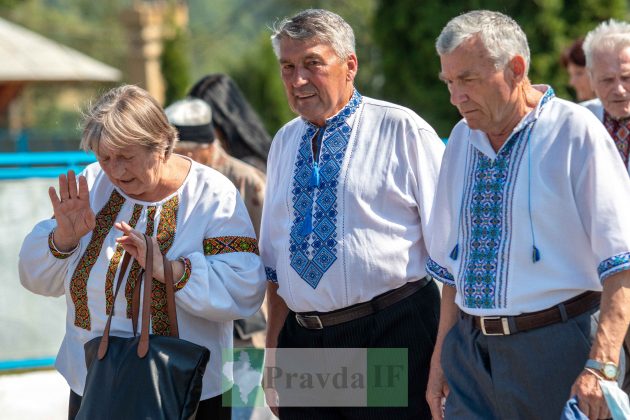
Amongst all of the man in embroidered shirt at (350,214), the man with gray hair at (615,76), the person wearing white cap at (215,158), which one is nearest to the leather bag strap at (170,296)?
the man in embroidered shirt at (350,214)

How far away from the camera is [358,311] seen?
3.87m

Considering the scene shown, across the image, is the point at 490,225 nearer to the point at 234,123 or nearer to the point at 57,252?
the point at 57,252

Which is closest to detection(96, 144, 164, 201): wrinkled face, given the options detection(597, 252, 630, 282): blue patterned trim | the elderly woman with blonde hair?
the elderly woman with blonde hair

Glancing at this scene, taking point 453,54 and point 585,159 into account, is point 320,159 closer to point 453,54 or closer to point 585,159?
point 453,54

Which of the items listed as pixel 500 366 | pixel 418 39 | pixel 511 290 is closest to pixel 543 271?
pixel 511 290

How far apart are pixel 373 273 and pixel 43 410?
2876 mm

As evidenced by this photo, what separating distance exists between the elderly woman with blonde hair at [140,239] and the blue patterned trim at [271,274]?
251 millimetres

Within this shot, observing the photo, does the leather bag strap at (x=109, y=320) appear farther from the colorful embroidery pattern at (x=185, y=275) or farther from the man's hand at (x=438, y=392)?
the man's hand at (x=438, y=392)

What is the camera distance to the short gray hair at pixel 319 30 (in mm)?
3844

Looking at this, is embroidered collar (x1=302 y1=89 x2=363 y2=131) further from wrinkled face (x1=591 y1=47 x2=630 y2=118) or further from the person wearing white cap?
the person wearing white cap

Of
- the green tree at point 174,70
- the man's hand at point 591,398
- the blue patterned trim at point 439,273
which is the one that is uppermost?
the green tree at point 174,70

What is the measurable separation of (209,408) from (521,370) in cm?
116

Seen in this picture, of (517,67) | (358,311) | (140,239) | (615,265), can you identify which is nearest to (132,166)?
(140,239)

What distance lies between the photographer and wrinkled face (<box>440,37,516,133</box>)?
319cm
